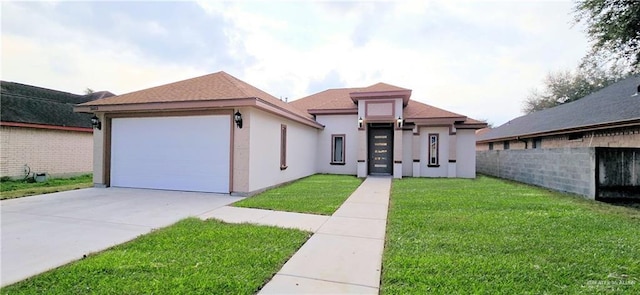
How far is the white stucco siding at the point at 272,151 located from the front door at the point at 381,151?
3428 mm

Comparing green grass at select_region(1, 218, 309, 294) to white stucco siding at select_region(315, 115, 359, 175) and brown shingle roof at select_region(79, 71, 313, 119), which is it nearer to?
brown shingle roof at select_region(79, 71, 313, 119)

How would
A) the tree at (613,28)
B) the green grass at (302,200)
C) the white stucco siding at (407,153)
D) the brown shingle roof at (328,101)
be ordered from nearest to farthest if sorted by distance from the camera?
the green grass at (302,200) → the tree at (613,28) → the white stucco siding at (407,153) → the brown shingle roof at (328,101)

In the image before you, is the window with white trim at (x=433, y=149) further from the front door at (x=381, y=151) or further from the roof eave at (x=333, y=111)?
the roof eave at (x=333, y=111)

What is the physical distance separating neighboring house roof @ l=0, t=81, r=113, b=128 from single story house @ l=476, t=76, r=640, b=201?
19.7 m

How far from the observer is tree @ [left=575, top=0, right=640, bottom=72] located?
757cm

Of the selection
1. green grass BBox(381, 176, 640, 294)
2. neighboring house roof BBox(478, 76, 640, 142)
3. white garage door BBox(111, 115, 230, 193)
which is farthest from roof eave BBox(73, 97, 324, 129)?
neighboring house roof BBox(478, 76, 640, 142)

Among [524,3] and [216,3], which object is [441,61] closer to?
[524,3]

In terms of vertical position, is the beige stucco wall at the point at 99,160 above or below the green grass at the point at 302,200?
above

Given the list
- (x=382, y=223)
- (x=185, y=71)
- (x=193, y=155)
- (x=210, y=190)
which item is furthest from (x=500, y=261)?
(x=185, y=71)

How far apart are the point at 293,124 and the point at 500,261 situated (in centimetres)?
906

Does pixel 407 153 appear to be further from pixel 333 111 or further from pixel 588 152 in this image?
pixel 588 152

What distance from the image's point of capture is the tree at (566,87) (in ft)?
89.7

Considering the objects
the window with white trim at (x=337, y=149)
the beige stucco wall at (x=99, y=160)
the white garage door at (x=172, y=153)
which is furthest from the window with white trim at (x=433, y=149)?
the beige stucco wall at (x=99, y=160)

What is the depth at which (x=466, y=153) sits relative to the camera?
14.0m
